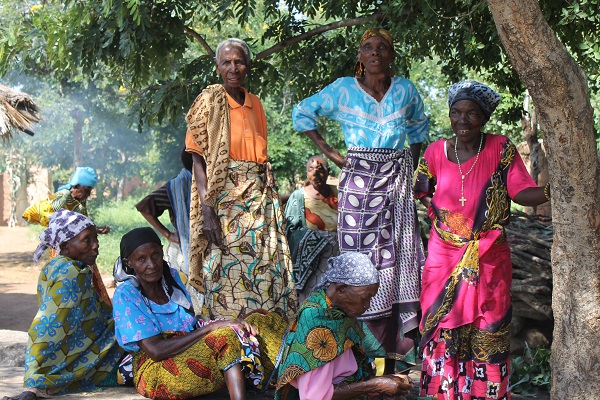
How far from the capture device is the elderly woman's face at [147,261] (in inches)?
166

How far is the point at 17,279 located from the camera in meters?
15.3

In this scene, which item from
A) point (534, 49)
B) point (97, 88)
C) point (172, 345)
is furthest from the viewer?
point (97, 88)

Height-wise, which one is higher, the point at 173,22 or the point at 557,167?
the point at 173,22

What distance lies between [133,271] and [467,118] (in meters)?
2.05

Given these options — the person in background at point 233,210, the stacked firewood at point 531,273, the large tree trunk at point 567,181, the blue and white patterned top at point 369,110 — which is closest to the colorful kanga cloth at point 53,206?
the person in background at point 233,210

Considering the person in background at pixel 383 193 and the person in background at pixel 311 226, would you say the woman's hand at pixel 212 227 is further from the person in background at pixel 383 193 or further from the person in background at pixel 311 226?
the person in background at pixel 311 226

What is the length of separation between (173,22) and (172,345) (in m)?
3.76

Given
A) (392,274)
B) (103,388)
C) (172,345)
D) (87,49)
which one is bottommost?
(103,388)

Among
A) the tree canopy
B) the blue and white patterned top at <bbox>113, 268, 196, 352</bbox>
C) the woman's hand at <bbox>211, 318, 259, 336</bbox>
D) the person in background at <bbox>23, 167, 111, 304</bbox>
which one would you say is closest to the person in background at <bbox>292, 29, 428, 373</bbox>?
the woman's hand at <bbox>211, 318, 259, 336</bbox>

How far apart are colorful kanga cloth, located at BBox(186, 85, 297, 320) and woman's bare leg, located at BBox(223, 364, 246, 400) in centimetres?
58

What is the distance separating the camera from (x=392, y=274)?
15.3 feet

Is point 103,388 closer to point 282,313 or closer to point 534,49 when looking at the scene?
point 282,313

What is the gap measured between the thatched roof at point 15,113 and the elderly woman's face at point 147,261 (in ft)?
18.2

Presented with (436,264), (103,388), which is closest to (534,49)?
(436,264)
